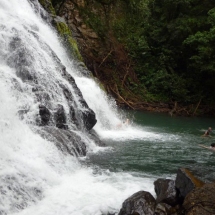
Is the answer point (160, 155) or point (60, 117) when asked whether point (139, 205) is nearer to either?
point (160, 155)

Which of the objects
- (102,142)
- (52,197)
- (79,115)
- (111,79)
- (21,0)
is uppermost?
(111,79)

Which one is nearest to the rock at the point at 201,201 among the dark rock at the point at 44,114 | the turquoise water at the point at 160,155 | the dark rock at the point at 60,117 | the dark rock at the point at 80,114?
the turquoise water at the point at 160,155

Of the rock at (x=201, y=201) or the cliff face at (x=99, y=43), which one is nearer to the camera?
the rock at (x=201, y=201)

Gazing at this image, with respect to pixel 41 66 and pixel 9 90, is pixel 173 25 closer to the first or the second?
pixel 41 66

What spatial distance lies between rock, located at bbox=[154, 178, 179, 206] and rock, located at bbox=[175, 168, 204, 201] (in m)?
0.13

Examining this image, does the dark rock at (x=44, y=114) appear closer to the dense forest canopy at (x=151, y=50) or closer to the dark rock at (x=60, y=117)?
the dark rock at (x=60, y=117)

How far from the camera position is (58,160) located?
9266mm

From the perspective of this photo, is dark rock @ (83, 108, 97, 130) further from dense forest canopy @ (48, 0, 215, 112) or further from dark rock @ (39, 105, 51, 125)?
dense forest canopy @ (48, 0, 215, 112)

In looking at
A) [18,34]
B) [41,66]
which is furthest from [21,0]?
[41,66]

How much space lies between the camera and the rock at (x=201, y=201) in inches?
231

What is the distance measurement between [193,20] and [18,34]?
55.3ft

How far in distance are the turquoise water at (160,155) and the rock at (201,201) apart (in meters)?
1.15

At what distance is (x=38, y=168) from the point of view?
26.9ft

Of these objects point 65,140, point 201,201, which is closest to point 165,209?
point 201,201
